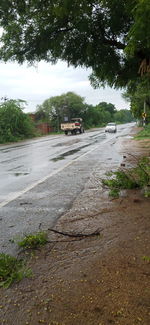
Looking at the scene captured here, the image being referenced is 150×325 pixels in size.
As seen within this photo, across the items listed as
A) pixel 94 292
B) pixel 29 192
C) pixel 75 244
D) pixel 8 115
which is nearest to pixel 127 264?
pixel 94 292

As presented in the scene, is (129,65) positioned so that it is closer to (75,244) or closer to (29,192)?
(29,192)

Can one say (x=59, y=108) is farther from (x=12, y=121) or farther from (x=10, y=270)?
(x=10, y=270)

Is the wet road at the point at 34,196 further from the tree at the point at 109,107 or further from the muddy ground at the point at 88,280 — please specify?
the tree at the point at 109,107

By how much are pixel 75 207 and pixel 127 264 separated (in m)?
2.35

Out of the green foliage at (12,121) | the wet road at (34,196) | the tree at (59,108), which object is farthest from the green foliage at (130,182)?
the tree at (59,108)

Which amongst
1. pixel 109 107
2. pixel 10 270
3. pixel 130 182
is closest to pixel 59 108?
pixel 130 182

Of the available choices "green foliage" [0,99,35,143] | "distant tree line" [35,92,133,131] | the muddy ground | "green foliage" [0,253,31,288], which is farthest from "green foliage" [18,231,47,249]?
"distant tree line" [35,92,133,131]

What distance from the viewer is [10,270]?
295 cm

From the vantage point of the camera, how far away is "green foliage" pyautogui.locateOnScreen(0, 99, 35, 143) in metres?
31.0

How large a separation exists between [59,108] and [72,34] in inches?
2045

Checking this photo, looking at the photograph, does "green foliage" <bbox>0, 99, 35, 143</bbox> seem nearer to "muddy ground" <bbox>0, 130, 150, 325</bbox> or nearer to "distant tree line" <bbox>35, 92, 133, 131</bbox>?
"distant tree line" <bbox>35, 92, 133, 131</bbox>

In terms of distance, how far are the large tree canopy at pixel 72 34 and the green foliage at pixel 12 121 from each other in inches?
884

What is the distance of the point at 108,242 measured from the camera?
359cm

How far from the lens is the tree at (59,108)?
58.0 metres
